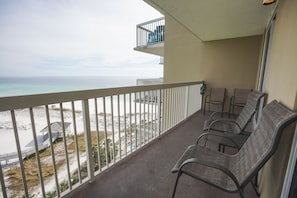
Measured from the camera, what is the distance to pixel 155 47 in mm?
6770

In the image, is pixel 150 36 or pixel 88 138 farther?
pixel 150 36

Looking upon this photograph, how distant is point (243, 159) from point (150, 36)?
6.99m

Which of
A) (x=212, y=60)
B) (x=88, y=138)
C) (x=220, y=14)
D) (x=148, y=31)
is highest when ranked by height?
(x=148, y=31)

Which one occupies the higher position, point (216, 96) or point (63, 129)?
point (63, 129)

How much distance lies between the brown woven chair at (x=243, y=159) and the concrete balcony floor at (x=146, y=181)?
0.34m

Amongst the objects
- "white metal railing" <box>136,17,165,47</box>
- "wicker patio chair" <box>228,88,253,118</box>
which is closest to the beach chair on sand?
"wicker patio chair" <box>228,88,253,118</box>

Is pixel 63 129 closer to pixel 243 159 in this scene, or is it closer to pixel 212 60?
pixel 243 159

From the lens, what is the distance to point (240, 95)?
421 cm

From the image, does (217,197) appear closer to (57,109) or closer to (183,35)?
(57,109)

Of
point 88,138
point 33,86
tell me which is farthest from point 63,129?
point 33,86

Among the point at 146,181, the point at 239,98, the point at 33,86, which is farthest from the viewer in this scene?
the point at 239,98

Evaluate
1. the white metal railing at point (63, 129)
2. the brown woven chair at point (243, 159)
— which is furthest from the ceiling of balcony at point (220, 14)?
the brown woven chair at point (243, 159)

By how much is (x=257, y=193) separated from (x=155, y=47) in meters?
6.31

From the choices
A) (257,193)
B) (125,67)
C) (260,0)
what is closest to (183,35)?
(260,0)
